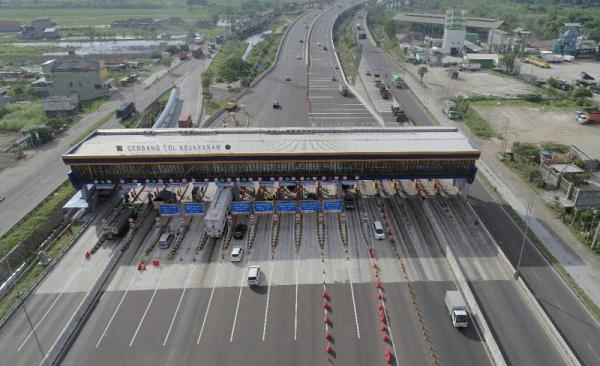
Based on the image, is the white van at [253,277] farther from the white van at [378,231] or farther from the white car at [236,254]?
the white van at [378,231]

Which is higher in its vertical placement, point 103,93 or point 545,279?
point 103,93

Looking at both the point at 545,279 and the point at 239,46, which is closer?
the point at 545,279

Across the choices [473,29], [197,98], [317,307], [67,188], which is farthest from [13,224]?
[473,29]

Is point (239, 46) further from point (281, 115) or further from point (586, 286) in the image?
point (586, 286)

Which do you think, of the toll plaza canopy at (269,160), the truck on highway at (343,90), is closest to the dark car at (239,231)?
the toll plaza canopy at (269,160)

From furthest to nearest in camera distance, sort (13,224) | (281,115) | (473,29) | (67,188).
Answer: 1. (473,29)
2. (281,115)
3. (67,188)
4. (13,224)

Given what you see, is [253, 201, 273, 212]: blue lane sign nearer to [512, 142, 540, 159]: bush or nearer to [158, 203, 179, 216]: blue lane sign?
[158, 203, 179, 216]: blue lane sign
